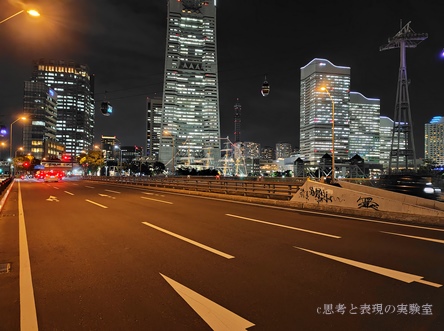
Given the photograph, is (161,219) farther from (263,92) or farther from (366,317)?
(263,92)

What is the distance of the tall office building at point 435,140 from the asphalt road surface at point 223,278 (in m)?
201

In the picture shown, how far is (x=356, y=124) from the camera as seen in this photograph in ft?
624

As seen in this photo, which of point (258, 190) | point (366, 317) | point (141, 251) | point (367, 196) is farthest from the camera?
point (258, 190)

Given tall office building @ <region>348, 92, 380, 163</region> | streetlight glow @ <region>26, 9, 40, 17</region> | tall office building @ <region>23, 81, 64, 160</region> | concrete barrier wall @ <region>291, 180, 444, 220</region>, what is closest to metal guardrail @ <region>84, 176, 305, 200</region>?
concrete barrier wall @ <region>291, 180, 444, 220</region>

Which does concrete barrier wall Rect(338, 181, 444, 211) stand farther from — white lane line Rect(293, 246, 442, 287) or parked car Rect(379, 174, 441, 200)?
white lane line Rect(293, 246, 442, 287)

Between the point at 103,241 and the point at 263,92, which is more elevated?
the point at 263,92

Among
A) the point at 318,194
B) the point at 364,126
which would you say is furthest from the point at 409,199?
the point at 364,126

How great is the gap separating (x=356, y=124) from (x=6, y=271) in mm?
206852

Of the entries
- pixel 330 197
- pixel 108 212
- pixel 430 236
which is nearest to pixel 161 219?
pixel 108 212

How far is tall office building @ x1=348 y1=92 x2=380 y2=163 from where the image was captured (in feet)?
621

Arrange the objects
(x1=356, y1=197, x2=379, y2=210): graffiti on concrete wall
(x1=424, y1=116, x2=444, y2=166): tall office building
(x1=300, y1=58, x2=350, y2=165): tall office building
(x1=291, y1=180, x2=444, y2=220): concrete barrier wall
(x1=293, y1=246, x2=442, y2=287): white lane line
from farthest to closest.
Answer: (x1=424, y1=116, x2=444, y2=166): tall office building < (x1=300, y1=58, x2=350, y2=165): tall office building < (x1=356, y1=197, x2=379, y2=210): graffiti on concrete wall < (x1=291, y1=180, x2=444, y2=220): concrete barrier wall < (x1=293, y1=246, x2=442, y2=287): white lane line

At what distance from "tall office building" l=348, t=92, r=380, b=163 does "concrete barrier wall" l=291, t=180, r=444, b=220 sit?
190179 mm

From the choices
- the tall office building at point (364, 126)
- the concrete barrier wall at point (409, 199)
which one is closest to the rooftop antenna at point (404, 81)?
the concrete barrier wall at point (409, 199)

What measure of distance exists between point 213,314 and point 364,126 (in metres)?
210
